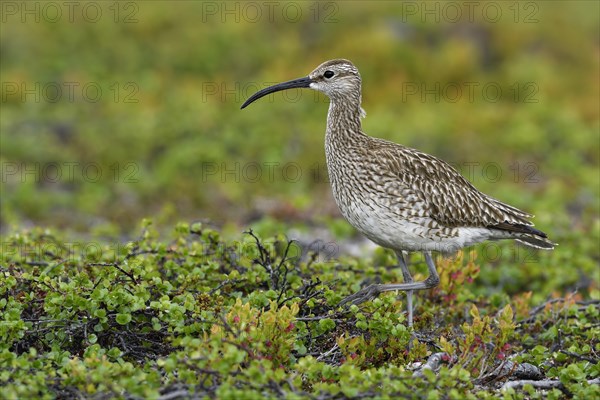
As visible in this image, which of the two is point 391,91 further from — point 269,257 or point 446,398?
point 446,398

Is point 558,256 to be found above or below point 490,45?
below

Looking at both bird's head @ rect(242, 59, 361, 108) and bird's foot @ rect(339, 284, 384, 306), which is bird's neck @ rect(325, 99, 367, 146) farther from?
bird's foot @ rect(339, 284, 384, 306)

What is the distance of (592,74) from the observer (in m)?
21.3

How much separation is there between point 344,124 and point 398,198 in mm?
1082

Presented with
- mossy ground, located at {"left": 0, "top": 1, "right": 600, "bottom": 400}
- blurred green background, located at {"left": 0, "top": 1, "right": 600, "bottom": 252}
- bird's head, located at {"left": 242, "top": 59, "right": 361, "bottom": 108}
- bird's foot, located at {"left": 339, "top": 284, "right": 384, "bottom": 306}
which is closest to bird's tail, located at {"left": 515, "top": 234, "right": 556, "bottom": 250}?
mossy ground, located at {"left": 0, "top": 1, "right": 600, "bottom": 400}

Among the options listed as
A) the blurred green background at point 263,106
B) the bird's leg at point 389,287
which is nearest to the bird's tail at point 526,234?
the bird's leg at point 389,287

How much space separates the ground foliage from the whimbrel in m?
0.40

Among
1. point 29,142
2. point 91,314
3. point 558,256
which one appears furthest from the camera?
point 29,142

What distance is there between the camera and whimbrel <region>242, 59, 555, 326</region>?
7.90 meters

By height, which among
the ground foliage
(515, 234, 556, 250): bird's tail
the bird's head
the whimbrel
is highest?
the bird's head

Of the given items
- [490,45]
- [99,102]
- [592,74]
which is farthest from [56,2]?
[592,74]

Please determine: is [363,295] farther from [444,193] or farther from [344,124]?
[344,124]

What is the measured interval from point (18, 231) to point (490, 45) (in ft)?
48.8

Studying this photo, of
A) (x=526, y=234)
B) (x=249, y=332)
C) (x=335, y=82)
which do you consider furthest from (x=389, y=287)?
(x=335, y=82)
